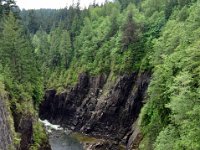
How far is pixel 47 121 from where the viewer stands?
346 feet

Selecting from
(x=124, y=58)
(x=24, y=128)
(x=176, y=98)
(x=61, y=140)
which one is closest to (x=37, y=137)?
(x=24, y=128)

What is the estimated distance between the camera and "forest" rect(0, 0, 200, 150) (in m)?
40.5

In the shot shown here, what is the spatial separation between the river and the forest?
10.3m

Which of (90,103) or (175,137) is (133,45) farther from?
(175,137)

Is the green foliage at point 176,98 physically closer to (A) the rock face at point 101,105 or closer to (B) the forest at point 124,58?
(B) the forest at point 124,58

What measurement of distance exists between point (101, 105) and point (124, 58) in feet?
41.7

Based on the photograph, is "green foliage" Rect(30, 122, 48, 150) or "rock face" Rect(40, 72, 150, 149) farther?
"rock face" Rect(40, 72, 150, 149)

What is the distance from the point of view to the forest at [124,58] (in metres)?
40.5

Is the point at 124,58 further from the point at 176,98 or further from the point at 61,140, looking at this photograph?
the point at 176,98

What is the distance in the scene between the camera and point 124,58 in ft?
311

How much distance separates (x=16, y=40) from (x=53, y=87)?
49.0 metres

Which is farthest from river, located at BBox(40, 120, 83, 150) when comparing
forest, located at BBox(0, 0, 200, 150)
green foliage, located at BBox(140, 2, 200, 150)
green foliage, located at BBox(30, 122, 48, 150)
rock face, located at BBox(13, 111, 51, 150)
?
rock face, located at BBox(13, 111, 51, 150)

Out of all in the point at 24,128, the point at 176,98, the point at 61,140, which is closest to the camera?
the point at 176,98

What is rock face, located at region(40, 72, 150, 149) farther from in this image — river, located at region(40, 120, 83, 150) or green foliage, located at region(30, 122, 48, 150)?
green foliage, located at region(30, 122, 48, 150)
